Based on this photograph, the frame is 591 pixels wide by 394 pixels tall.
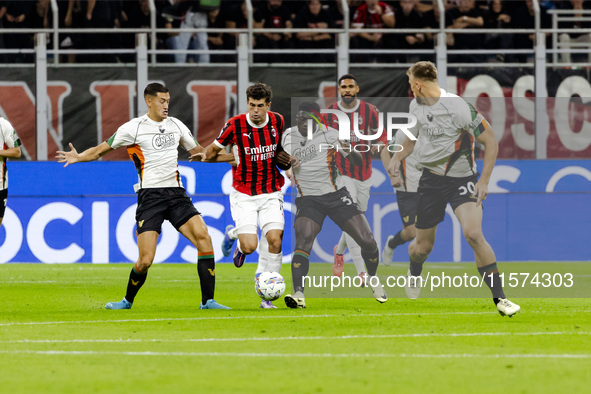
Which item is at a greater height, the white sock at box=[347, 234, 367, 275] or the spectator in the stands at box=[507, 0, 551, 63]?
the spectator in the stands at box=[507, 0, 551, 63]

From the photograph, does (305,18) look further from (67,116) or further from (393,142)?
(393,142)

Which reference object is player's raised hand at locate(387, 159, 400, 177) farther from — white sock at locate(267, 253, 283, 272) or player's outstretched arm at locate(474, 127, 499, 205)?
white sock at locate(267, 253, 283, 272)

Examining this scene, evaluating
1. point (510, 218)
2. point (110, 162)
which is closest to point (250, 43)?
point (110, 162)

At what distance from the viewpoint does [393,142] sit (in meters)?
10.6

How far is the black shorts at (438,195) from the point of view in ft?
30.6

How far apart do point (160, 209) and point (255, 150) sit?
1029 mm

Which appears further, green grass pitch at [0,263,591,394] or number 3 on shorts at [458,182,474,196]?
number 3 on shorts at [458,182,474,196]

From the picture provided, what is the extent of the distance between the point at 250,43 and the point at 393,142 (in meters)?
6.83

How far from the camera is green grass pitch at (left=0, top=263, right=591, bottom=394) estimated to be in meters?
5.57

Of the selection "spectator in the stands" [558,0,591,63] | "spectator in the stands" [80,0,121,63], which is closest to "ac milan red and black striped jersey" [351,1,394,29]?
"spectator in the stands" [558,0,591,63]

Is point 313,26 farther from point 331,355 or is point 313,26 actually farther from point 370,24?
point 331,355

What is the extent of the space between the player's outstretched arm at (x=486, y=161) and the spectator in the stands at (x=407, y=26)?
27.3ft

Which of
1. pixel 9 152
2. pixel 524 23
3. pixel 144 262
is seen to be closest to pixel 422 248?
pixel 144 262

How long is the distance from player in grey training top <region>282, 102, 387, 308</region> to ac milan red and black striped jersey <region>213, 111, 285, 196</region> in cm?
39
